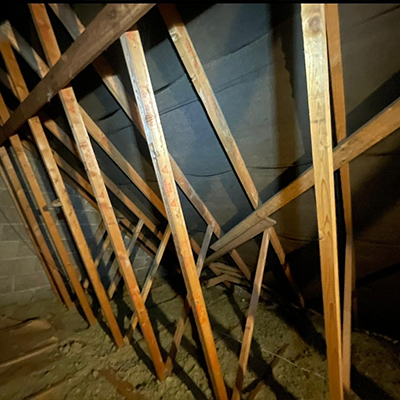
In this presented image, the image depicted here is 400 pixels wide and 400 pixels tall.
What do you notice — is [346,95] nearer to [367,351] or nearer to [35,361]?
[367,351]

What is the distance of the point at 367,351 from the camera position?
2143mm

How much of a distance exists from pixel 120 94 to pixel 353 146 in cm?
145

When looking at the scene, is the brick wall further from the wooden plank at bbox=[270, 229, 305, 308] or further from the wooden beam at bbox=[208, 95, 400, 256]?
the wooden beam at bbox=[208, 95, 400, 256]

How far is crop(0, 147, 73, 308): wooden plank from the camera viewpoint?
252 centimetres

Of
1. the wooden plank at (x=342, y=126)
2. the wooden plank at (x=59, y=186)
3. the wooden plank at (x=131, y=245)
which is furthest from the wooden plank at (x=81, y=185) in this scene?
the wooden plank at (x=342, y=126)

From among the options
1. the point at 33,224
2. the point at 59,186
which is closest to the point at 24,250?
the point at 33,224

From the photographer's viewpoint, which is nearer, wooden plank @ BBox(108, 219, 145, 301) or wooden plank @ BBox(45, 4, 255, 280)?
wooden plank @ BBox(45, 4, 255, 280)

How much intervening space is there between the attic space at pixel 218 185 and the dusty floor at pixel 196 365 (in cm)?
1

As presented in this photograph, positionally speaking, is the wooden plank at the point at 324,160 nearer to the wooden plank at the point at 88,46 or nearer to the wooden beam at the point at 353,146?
the wooden beam at the point at 353,146

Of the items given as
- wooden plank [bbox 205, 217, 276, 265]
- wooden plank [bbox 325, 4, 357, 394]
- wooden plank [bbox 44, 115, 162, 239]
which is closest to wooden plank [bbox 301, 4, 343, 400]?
wooden plank [bbox 325, 4, 357, 394]

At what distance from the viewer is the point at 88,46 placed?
44.1 inches

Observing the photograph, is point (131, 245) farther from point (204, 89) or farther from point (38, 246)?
point (204, 89)

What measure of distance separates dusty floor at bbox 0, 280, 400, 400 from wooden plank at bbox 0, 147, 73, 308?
367 millimetres

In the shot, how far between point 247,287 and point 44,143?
9.23 ft
